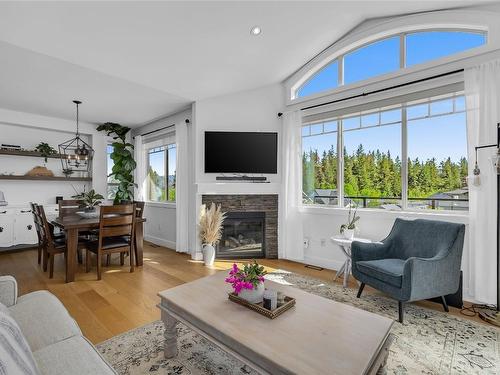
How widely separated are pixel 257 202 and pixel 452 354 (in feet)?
9.50

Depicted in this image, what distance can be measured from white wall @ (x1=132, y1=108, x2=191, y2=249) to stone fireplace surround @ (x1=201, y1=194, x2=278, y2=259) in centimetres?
122

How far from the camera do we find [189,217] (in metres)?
4.58

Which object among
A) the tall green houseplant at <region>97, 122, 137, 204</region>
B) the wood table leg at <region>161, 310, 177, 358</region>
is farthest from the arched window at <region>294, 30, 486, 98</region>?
the tall green houseplant at <region>97, 122, 137, 204</region>

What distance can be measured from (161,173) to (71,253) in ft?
8.44

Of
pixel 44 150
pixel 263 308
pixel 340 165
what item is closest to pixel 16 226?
pixel 44 150

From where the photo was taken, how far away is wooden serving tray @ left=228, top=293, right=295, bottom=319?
1474 millimetres

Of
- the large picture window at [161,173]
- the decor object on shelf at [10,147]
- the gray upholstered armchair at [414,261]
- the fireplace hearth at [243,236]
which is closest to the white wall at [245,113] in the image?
the fireplace hearth at [243,236]

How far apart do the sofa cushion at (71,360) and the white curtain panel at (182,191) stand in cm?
345

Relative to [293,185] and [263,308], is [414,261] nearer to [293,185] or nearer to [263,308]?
[263,308]

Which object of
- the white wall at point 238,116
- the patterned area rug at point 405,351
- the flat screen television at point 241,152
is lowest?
the patterned area rug at point 405,351

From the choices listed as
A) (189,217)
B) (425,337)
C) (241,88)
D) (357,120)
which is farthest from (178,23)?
(425,337)

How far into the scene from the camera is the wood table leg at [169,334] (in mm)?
1691

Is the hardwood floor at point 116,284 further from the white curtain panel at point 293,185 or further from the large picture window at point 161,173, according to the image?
the large picture window at point 161,173

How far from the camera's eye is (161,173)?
17.9 ft
